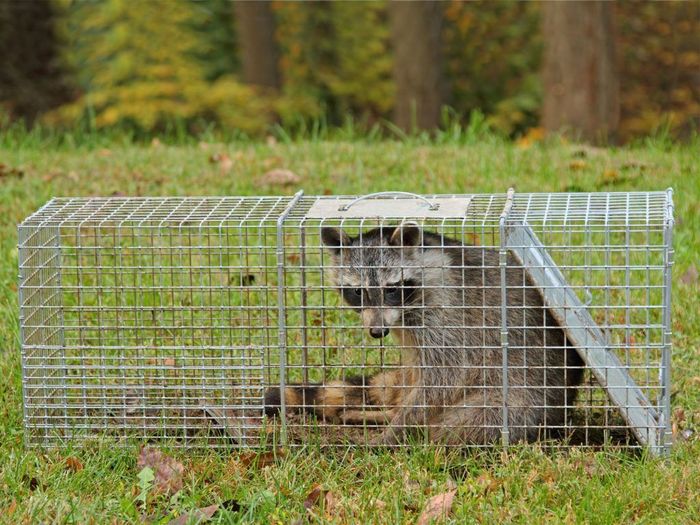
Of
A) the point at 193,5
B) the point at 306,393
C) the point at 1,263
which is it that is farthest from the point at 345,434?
the point at 193,5

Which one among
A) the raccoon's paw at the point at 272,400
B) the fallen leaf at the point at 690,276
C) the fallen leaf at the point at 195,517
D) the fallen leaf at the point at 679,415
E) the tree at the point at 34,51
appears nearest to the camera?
the fallen leaf at the point at 195,517

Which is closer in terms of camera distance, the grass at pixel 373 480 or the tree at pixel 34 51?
the grass at pixel 373 480

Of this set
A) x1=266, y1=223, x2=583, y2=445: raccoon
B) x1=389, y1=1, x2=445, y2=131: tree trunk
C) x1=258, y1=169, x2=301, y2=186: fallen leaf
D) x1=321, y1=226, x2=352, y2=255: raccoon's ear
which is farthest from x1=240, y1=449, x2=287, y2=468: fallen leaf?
x1=389, y1=1, x2=445, y2=131: tree trunk

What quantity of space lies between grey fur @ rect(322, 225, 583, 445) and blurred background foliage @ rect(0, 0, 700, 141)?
41.7 ft

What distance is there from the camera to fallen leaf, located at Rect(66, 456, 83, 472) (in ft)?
13.8

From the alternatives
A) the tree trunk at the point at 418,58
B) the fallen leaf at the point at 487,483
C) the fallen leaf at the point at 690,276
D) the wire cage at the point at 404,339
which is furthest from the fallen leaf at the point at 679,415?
the tree trunk at the point at 418,58

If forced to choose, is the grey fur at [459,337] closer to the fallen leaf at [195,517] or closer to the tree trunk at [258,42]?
the fallen leaf at [195,517]

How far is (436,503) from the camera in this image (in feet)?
12.6

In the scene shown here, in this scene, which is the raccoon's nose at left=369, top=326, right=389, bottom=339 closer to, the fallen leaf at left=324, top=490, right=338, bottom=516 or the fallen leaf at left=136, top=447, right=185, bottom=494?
the fallen leaf at left=324, top=490, right=338, bottom=516

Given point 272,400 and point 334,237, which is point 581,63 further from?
point 272,400

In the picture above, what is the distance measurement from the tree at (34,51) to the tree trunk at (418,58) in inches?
277

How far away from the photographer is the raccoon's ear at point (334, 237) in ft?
14.8

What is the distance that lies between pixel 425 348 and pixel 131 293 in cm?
196

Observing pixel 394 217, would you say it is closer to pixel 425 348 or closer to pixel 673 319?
pixel 425 348
